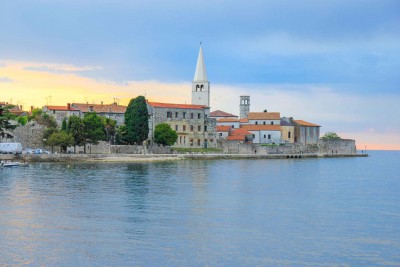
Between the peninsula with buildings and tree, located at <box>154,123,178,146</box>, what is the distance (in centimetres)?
59

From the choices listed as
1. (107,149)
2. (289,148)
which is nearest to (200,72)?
(289,148)

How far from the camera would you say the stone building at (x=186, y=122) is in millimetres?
85688

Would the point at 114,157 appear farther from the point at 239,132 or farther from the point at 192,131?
the point at 239,132

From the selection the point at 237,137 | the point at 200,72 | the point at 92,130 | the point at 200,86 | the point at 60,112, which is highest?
the point at 200,72

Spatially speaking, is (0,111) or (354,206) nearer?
(354,206)

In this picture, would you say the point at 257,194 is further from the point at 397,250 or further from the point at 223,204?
the point at 397,250

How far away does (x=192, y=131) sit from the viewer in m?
88.3

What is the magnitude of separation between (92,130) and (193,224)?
47893 mm

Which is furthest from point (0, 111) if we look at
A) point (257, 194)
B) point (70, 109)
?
point (257, 194)

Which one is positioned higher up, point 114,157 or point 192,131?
point 192,131

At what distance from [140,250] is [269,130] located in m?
79.8

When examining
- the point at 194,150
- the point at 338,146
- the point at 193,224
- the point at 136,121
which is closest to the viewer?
the point at 193,224

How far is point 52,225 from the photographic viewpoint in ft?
79.5

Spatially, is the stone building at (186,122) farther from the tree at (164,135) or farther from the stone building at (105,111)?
the stone building at (105,111)
